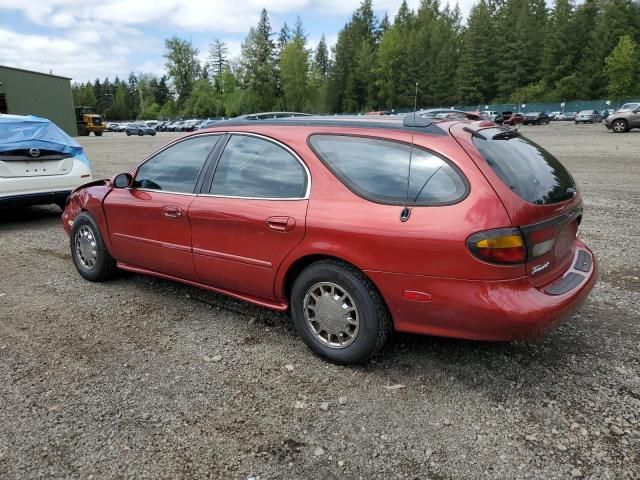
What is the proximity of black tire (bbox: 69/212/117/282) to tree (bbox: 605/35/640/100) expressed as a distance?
80.5 m

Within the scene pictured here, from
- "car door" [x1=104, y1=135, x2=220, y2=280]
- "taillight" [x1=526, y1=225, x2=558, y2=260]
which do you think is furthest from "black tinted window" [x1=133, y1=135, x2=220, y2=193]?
"taillight" [x1=526, y1=225, x2=558, y2=260]

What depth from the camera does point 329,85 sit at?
104438mm

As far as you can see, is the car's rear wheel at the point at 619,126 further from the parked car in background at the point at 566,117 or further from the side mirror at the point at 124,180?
the parked car in background at the point at 566,117

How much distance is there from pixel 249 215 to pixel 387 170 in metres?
1.03

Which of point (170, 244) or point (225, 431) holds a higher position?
point (170, 244)

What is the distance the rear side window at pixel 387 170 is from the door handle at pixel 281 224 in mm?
425

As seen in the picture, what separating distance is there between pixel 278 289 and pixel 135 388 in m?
1.08

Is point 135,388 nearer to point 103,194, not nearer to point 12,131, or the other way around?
point 103,194

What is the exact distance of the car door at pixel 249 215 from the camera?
134 inches

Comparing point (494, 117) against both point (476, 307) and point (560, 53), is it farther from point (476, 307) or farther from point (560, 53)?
point (476, 307)

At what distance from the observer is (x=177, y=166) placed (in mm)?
4246

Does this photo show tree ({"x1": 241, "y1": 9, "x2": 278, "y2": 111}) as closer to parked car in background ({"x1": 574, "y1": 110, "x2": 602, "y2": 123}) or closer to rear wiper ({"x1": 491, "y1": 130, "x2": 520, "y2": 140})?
parked car in background ({"x1": 574, "y1": 110, "x2": 602, "y2": 123})

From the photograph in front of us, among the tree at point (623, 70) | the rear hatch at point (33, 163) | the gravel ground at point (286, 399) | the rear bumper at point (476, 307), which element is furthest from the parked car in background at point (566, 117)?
the rear bumper at point (476, 307)

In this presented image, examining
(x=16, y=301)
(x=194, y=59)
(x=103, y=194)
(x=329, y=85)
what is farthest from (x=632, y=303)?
(x=194, y=59)
